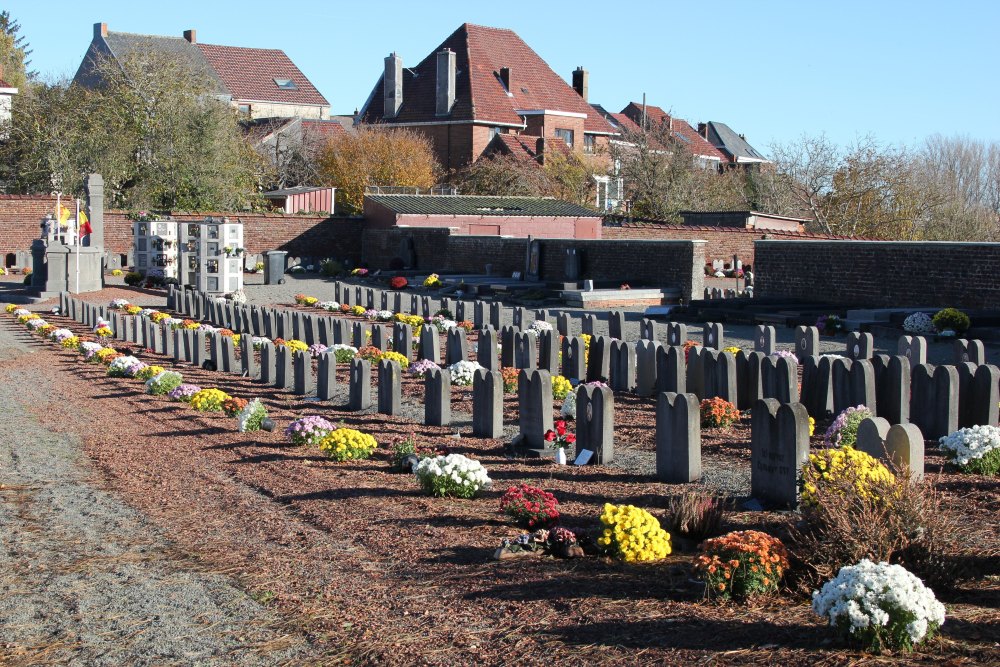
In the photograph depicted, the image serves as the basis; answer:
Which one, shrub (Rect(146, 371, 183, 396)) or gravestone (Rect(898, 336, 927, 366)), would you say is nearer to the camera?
shrub (Rect(146, 371, 183, 396))

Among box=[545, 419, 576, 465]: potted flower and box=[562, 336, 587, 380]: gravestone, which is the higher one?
box=[562, 336, 587, 380]: gravestone

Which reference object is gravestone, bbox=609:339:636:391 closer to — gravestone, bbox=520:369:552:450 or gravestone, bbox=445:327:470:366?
gravestone, bbox=445:327:470:366

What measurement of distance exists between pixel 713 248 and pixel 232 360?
27330 mm

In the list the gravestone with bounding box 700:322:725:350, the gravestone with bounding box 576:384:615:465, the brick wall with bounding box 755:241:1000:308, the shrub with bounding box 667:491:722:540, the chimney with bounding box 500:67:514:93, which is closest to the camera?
the shrub with bounding box 667:491:722:540

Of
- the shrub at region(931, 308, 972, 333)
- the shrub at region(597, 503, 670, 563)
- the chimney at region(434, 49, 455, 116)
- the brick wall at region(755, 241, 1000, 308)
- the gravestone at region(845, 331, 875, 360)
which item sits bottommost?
the shrub at region(597, 503, 670, 563)

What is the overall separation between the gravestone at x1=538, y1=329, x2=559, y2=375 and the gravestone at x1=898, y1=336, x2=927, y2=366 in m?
4.49

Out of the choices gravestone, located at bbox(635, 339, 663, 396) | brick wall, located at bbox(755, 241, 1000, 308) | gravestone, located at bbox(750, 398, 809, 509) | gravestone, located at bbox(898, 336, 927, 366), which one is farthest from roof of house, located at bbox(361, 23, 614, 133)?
gravestone, located at bbox(750, 398, 809, 509)

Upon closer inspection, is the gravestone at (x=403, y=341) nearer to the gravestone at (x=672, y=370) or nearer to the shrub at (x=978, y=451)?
the gravestone at (x=672, y=370)

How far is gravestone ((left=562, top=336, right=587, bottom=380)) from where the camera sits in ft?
46.0

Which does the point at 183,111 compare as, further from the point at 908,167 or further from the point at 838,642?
the point at 838,642

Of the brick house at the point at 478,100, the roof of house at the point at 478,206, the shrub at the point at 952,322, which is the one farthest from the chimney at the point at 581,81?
the shrub at the point at 952,322

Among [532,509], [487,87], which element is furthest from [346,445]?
[487,87]

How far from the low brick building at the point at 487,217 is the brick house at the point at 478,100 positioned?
49.2 feet

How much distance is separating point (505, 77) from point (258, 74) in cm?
1860
